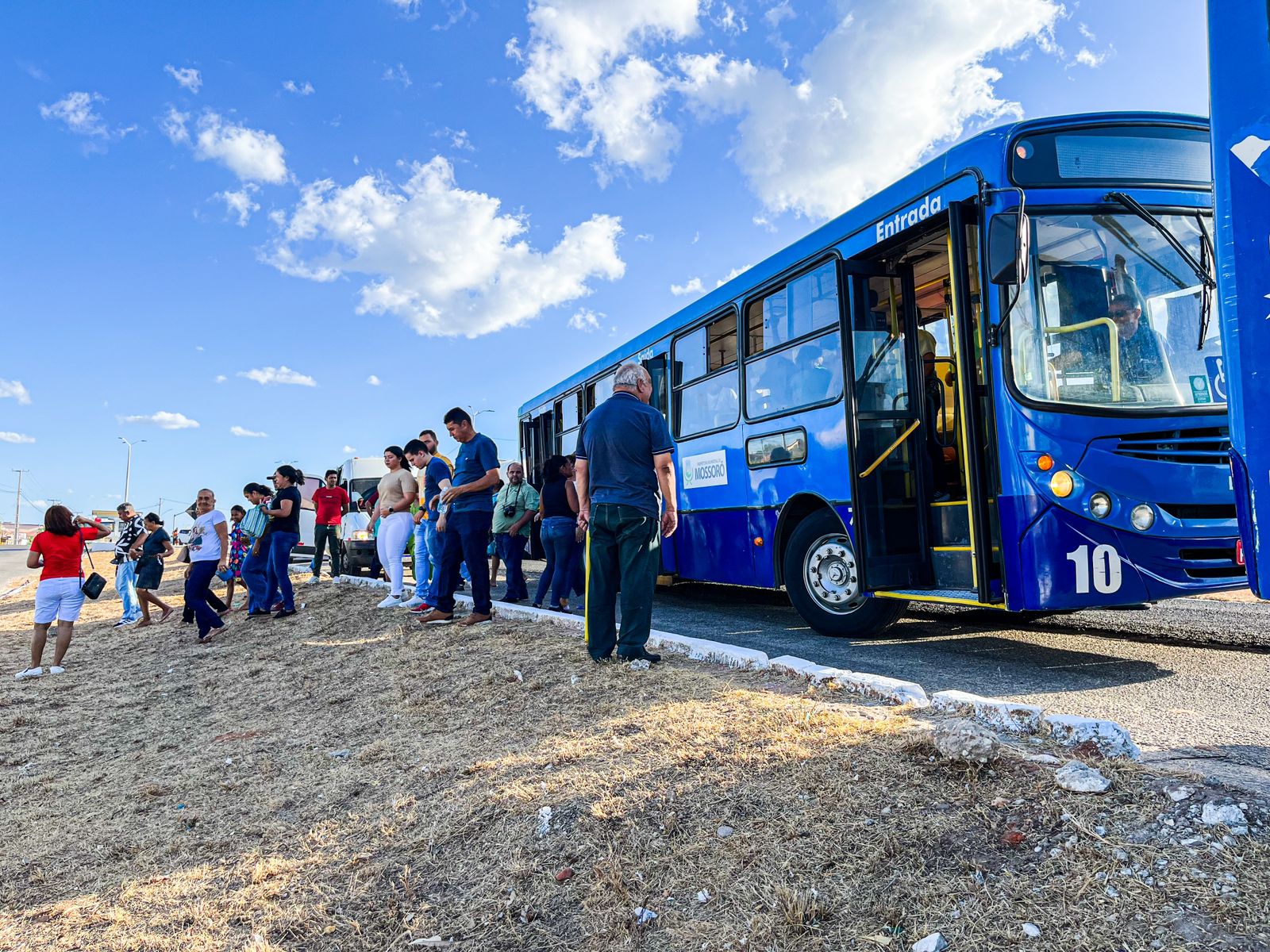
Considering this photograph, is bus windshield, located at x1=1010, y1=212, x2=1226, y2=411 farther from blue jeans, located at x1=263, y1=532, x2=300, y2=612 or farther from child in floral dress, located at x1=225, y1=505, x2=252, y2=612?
child in floral dress, located at x1=225, y1=505, x2=252, y2=612

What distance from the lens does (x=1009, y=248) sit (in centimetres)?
500

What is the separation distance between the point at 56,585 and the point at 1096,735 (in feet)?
31.2

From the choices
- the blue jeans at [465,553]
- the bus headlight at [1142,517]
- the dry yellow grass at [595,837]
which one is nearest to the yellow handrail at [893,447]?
the bus headlight at [1142,517]

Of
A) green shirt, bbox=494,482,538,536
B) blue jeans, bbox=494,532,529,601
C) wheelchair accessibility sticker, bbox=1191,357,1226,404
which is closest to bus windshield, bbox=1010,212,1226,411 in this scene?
wheelchair accessibility sticker, bbox=1191,357,1226,404

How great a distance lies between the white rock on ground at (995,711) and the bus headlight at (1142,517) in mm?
1998

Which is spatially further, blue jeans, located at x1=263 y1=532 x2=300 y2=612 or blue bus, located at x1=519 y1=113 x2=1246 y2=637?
blue jeans, located at x1=263 y1=532 x2=300 y2=612

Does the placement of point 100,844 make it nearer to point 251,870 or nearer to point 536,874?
point 251,870

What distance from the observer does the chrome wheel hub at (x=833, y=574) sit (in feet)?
A: 21.6

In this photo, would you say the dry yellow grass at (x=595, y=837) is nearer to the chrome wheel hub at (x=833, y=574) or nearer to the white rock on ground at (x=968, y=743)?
the white rock on ground at (x=968, y=743)

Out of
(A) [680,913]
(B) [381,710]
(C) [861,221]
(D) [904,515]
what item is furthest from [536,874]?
(C) [861,221]

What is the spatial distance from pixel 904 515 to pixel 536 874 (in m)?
4.28

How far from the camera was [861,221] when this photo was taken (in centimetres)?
641

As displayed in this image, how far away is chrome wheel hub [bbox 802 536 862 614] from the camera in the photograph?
21.6 ft

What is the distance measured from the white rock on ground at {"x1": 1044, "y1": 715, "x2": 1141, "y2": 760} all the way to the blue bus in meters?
1.96
